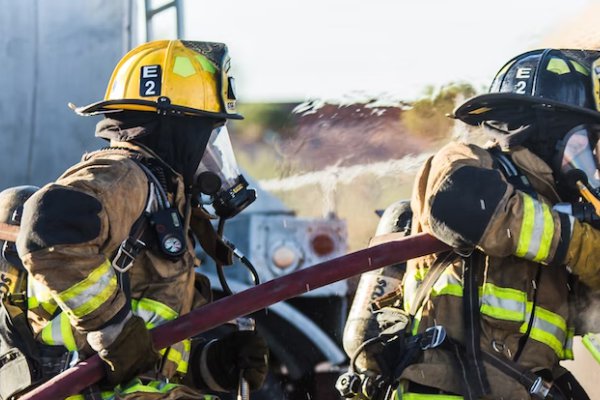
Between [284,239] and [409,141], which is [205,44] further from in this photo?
[409,141]

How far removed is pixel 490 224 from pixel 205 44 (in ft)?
4.35

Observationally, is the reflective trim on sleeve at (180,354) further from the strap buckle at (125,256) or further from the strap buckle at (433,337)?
the strap buckle at (433,337)

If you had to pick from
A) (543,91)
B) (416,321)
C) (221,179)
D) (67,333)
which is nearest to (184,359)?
(67,333)

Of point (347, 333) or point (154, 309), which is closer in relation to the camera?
point (154, 309)

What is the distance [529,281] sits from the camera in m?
3.38

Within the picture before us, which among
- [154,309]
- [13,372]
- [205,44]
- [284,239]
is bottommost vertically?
[284,239]

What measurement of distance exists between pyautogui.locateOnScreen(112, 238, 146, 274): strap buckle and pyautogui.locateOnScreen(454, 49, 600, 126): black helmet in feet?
3.66

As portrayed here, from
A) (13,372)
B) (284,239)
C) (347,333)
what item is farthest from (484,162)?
(284,239)

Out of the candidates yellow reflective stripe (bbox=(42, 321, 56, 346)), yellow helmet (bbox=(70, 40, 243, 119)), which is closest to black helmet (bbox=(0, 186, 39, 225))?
yellow helmet (bbox=(70, 40, 243, 119))

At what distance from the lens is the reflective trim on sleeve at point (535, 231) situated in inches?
127

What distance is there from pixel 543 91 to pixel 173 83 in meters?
1.21

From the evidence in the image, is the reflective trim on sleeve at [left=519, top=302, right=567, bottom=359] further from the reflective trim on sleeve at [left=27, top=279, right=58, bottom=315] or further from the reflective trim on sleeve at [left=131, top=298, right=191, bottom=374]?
the reflective trim on sleeve at [left=27, top=279, right=58, bottom=315]

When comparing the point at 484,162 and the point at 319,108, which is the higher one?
the point at 484,162

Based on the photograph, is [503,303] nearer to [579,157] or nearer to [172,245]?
[579,157]
